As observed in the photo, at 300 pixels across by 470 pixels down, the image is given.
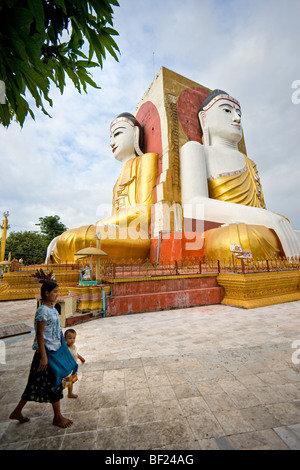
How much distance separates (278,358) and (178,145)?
504 inches

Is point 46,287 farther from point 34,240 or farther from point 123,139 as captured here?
point 34,240

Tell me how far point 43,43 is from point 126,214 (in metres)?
10.2

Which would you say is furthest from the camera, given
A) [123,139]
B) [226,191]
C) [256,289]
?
[123,139]

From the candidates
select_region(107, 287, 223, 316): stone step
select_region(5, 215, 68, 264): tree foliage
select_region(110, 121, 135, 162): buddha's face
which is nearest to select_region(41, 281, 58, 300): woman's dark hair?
select_region(107, 287, 223, 316): stone step

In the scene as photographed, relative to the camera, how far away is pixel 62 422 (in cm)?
169

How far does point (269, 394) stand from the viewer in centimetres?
207

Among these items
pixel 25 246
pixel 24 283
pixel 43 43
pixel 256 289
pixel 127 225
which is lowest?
pixel 256 289

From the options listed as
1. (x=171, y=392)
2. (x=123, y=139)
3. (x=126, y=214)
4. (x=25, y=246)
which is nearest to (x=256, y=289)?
(x=171, y=392)

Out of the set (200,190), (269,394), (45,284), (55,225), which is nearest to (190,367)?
(269,394)

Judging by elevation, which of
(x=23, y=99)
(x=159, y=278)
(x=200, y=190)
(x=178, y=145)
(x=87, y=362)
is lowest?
(x=87, y=362)

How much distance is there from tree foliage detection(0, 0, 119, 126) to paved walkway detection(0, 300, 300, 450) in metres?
2.32

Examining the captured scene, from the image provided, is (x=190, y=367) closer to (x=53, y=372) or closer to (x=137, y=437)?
(x=137, y=437)

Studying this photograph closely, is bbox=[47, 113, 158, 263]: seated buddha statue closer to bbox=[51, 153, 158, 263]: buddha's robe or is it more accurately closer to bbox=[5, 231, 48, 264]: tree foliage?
→ bbox=[51, 153, 158, 263]: buddha's robe

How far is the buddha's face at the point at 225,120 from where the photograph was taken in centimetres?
1412
